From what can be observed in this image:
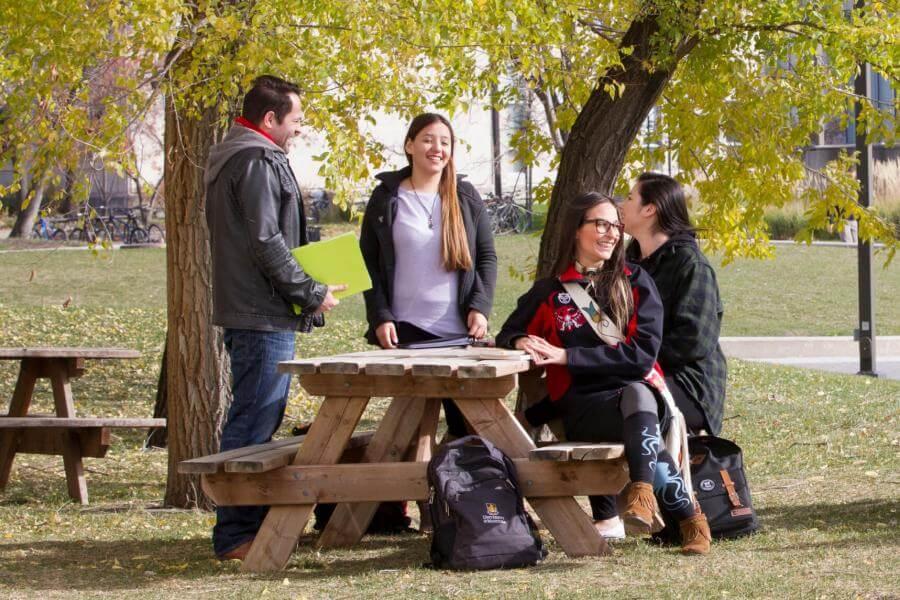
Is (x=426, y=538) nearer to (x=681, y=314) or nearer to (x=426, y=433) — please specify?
(x=426, y=433)

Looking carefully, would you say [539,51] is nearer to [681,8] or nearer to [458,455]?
[681,8]

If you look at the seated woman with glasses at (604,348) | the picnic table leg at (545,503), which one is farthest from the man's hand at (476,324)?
the picnic table leg at (545,503)

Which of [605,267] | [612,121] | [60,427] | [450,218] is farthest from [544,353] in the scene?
[612,121]

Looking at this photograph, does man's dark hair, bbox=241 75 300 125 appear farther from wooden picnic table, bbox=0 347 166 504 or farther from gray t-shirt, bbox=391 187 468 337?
wooden picnic table, bbox=0 347 166 504

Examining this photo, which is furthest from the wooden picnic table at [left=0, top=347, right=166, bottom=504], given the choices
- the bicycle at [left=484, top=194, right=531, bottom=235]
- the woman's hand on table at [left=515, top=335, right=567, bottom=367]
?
the bicycle at [left=484, top=194, right=531, bottom=235]

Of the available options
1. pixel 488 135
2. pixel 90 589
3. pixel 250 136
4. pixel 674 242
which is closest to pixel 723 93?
pixel 674 242

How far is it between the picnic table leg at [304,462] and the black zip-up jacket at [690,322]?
4.59 feet

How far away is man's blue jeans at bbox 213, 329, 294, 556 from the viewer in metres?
5.65

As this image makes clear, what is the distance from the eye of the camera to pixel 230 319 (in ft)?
18.4

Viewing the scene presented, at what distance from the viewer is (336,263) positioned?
18.4ft

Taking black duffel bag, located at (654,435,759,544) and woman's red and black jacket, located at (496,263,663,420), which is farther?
black duffel bag, located at (654,435,759,544)

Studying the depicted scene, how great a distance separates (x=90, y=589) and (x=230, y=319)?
1.20m

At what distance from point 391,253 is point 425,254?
157 mm

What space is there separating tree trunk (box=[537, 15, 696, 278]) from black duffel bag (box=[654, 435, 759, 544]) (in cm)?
324
